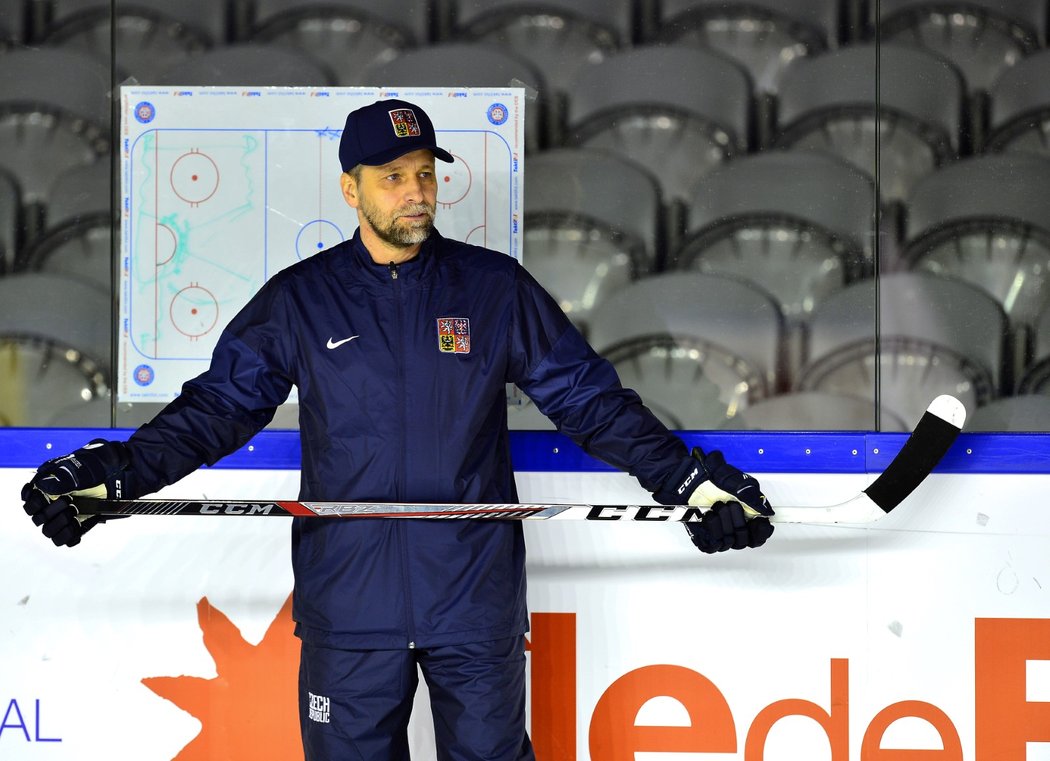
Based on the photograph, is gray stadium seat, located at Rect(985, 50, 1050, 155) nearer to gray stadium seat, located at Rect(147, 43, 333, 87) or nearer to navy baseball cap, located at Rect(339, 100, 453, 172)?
navy baseball cap, located at Rect(339, 100, 453, 172)

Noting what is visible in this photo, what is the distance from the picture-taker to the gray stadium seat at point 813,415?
2.45m

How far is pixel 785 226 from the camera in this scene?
2.51 m

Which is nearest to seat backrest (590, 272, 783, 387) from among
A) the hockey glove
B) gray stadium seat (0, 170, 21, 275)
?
the hockey glove

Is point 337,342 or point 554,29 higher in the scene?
point 554,29

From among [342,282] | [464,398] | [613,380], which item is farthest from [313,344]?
[613,380]

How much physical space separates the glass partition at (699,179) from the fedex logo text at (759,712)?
446mm

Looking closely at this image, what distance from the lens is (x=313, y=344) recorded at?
206 centimetres

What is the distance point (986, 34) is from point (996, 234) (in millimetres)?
431

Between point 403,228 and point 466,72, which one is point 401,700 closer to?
point 403,228

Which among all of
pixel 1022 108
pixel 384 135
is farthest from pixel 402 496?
pixel 1022 108

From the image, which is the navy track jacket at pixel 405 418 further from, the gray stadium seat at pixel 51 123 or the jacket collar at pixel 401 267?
the gray stadium seat at pixel 51 123

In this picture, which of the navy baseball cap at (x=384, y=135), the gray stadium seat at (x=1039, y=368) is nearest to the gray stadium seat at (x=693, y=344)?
the gray stadium seat at (x=1039, y=368)

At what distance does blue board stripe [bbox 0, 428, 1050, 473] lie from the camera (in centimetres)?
232

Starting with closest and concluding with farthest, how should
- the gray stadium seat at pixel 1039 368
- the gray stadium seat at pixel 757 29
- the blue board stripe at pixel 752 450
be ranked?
the blue board stripe at pixel 752 450 < the gray stadium seat at pixel 1039 368 < the gray stadium seat at pixel 757 29
